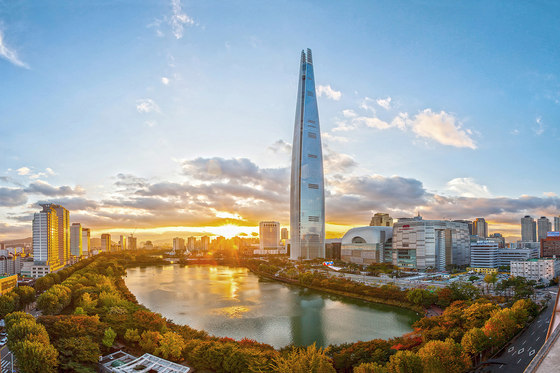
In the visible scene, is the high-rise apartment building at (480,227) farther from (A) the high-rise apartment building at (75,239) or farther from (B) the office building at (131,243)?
(B) the office building at (131,243)

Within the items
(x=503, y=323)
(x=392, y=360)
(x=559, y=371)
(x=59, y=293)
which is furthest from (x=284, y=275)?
(x=559, y=371)

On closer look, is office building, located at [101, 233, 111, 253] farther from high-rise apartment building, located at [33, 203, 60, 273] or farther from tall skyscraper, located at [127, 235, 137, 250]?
high-rise apartment building, located at [33, 203, 60, 273]

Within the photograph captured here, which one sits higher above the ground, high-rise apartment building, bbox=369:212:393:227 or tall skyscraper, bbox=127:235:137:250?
high-rise apartment building, bbox=369:212:393:227

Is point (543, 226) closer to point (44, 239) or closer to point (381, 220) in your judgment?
point (381, 220)

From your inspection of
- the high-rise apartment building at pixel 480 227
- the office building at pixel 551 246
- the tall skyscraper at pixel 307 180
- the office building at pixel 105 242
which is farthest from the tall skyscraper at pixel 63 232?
the high-rise apartment building at pixel 480 227

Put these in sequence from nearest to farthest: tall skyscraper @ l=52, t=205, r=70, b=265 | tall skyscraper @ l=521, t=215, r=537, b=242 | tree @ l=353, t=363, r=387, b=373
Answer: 1. tree @ l=353, t=363, r=387, b=373
2. tall skyscraper @ l=52, t=205, r=70, b=265
3. tall skyscraper @ l=521, t=215, r=537, b=242

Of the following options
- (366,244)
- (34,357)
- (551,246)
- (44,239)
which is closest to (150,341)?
(34,357)

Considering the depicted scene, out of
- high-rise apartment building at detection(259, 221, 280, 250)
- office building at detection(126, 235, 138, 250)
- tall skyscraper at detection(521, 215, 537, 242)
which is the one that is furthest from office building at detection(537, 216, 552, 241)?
office building at detection(126, 235, 138, 250)
